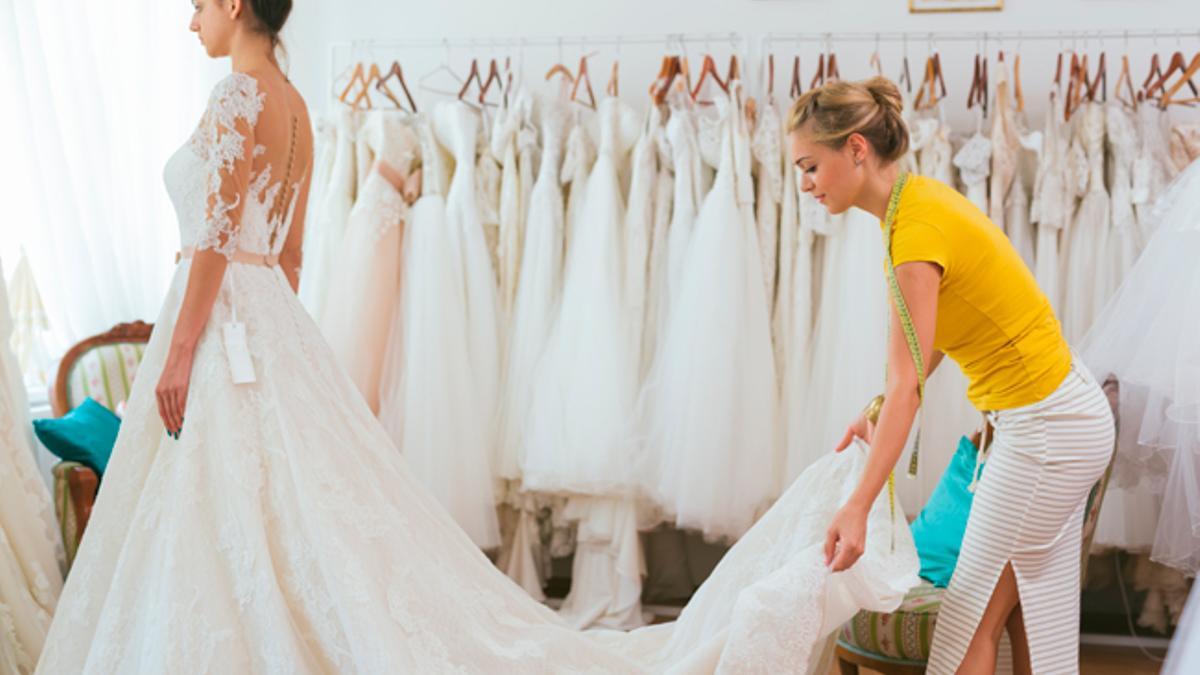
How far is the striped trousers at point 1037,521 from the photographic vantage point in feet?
6.79

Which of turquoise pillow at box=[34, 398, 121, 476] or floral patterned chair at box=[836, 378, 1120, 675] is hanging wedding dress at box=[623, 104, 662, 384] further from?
→ turquoise pillow at box=[34, 398, 121, 476]

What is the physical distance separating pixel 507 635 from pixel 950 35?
106 inches

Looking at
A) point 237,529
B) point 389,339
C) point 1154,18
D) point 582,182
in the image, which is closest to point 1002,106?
point 1154,18

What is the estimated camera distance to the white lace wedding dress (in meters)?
1.99

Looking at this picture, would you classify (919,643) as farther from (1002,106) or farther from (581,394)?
(1002,106)

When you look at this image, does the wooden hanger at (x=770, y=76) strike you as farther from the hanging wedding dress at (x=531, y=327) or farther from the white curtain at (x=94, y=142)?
the white curtain at (x=94, y=142)

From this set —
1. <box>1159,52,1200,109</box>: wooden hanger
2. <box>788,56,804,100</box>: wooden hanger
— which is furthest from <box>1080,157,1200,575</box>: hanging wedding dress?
<box>788,56,804,100</box>: wooden hanger

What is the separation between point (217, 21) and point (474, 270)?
1.51 meters

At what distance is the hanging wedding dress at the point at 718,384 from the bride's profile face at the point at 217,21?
167 cm

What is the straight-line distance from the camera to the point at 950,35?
12.7 ft

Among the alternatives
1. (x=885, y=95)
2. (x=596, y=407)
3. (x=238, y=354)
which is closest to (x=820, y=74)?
(x=596, y=407)

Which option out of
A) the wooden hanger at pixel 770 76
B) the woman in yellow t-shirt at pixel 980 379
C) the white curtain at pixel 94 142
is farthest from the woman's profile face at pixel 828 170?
the white curtain at pixel 94 142

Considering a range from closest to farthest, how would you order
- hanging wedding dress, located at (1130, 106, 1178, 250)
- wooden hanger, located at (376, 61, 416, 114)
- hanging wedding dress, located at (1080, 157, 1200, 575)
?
hanging wedding dress, located at (1080, 157, 1200, 575) → hanging wedding dress, located at (1130, 106, 1178, 250) → wooden hanger, located at (376, 61, 416, 114)

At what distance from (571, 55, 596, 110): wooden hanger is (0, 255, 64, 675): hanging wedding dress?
187 cm
